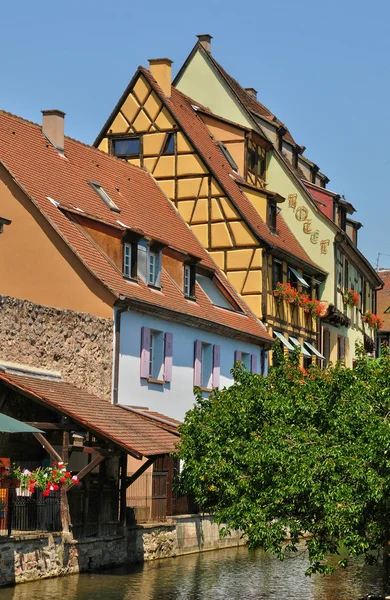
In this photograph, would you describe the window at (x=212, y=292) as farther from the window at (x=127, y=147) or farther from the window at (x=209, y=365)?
the window at (x=127, y=147)

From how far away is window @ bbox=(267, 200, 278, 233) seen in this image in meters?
46.2

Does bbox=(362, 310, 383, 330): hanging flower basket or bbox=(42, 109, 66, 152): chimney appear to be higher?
bbox=(42, 109, 66, 152): chimney

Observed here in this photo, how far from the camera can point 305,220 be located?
163 feet

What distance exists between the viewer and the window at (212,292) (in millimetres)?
40594

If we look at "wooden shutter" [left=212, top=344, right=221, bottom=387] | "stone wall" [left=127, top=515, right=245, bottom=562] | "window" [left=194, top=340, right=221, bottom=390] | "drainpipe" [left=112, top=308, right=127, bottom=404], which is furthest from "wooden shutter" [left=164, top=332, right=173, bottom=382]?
"stone wall" [left=127, top=515, right=245, bottom=562]

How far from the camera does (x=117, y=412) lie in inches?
1153

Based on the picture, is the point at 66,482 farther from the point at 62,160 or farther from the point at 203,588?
the point at 62,160

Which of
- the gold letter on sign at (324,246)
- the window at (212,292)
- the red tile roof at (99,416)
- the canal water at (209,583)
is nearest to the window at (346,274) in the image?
the gold letter on sign at (324,246)

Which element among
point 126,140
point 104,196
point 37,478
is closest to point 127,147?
point 126,140

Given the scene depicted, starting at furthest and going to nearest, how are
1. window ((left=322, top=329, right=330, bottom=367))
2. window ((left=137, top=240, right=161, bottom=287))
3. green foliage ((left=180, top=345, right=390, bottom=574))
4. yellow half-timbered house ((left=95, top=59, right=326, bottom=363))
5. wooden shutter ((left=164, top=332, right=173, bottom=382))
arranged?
window ((left=322, top=329, right=330, bottom=367)) → yellow half-timbered house ((left=95, top=59, right=326, bottom=363)) → window ((left=137, top=240, right=161, bottom=287)) → wooden shutter ((left=164, top=332, right=173, bottom=382)) → green foliage ((left=180, top=345, right=390, bottom=574))

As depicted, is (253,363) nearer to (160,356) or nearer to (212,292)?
(212,292)

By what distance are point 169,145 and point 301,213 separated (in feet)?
25.9

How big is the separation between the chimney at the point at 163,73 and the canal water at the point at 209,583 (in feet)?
66.5

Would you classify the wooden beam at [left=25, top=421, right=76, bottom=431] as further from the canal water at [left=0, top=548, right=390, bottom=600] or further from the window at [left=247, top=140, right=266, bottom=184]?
the window at [left=247, top=140, right=266, bottom=184]
